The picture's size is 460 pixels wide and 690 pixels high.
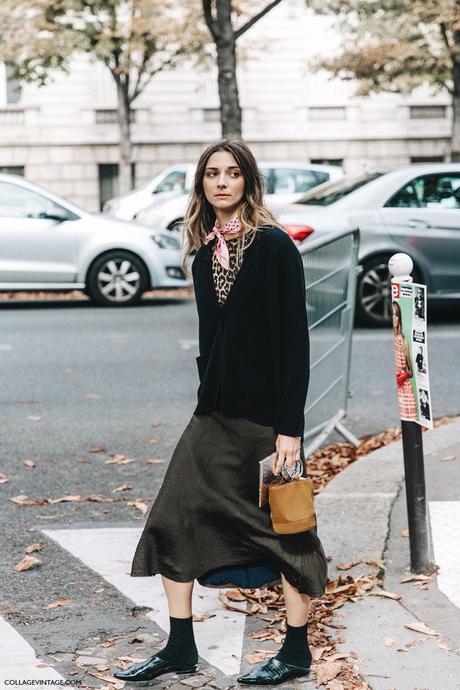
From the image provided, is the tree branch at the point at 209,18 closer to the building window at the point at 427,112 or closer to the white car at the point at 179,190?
the white car at the point at 179,190

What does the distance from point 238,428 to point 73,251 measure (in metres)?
10.6

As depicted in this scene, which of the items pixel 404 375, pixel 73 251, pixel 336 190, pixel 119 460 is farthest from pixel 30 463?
pixel 73 251

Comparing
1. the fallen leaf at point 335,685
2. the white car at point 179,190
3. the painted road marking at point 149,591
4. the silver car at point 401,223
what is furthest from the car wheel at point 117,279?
the fallen leaf at point 335,685

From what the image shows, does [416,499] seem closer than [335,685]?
No

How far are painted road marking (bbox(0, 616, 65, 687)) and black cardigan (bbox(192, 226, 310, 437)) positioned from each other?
103 cm

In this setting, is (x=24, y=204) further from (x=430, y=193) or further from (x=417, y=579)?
(x=417, y=579)

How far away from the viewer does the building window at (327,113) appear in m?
33.5

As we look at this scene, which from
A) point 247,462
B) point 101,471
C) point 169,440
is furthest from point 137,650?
point 169,440

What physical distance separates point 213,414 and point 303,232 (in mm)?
7446

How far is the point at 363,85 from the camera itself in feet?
93.4

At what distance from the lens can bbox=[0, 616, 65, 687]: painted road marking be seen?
3891 mm

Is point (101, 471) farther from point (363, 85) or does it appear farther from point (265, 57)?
point (265, 57)

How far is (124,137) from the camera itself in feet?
98.8

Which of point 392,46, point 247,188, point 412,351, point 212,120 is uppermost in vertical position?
point 392,46
